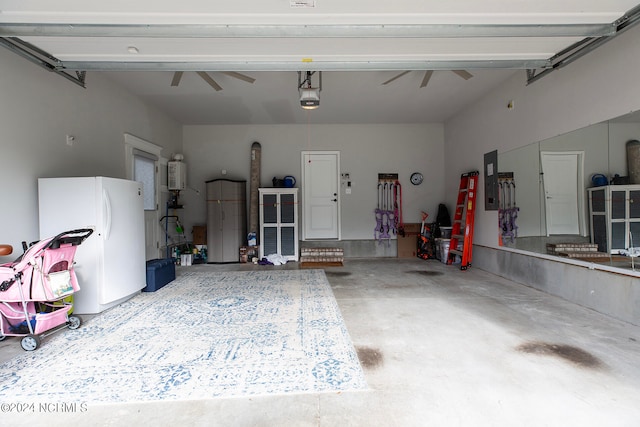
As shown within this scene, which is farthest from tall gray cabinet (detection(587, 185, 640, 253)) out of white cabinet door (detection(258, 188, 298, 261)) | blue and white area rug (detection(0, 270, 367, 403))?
white cabinet door (detection(258, 188, 298, 261))

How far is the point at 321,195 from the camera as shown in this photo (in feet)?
24.0

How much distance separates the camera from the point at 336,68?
358 centimetres

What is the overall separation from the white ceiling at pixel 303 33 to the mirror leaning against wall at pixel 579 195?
3.54 feet

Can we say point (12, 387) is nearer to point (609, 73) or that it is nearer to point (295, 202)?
point (295, 202)

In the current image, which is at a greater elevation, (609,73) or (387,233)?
(609,73)

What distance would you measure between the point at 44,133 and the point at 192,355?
10.0ft

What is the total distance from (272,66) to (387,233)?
484 centimetres

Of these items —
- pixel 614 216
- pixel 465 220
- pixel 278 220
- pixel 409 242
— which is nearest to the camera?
pixel 614 216

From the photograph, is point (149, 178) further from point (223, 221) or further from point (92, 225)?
point (92, 225)

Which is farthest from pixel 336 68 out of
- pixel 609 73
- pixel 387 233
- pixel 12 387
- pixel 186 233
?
pixel 186 233

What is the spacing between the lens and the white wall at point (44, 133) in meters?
3.04

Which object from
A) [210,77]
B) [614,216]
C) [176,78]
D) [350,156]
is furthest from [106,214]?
[614,216]

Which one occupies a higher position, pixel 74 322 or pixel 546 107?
pixel 546 107

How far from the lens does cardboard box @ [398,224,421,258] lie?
7234mm
